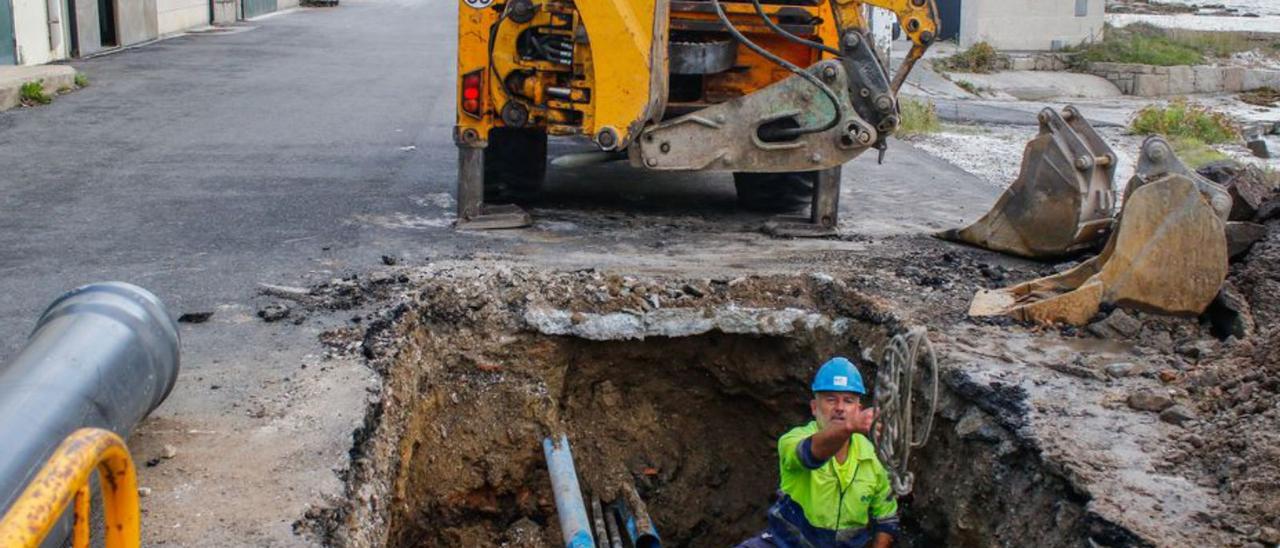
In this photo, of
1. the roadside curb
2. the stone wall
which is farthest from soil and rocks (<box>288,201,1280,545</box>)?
the stone wall

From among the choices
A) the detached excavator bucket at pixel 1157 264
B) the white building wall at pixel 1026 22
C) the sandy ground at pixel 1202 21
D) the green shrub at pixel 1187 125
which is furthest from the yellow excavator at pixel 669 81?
the sandy ground at pixel 1202 21

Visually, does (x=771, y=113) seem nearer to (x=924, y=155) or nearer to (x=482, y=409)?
(x=482, y=409)

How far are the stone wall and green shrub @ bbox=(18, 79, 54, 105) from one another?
17.0 metres

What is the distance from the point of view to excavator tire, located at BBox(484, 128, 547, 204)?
31.5 feet

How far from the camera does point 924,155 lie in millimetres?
13906

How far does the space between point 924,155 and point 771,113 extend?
5.83 meters

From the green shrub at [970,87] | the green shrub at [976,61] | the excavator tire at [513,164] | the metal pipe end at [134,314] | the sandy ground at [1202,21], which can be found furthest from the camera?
the sandy ground at [1202,21]

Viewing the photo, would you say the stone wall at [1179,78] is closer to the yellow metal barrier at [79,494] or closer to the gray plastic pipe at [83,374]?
the gray plastic pipe at [83,374]

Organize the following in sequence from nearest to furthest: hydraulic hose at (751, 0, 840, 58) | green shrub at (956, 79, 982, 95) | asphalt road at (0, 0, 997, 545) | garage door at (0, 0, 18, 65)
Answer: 1. asphalt road at (0, 0, 997, 545)
2. hydraulic hose at (751, 0, 840, 58)
3. garage door at (0, 0, 18, 65)
4. green shrub at (956, 79, 982, 95)

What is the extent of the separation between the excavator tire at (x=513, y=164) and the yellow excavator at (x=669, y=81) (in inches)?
24.2

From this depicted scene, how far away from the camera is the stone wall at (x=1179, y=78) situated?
75.0 feet

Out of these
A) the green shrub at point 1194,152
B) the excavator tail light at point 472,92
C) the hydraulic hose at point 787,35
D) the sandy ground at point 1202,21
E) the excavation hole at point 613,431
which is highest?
the hydraulic hose at point 787,35

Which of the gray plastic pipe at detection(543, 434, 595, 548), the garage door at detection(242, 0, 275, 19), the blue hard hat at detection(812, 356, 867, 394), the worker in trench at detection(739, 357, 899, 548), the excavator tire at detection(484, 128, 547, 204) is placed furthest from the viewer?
the garage door at detection(242, 0, 275, 19)

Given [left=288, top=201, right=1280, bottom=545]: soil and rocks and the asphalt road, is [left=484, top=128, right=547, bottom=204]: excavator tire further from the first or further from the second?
[left=288, top=201, right=1280, bottom=545]: soil and rocks
